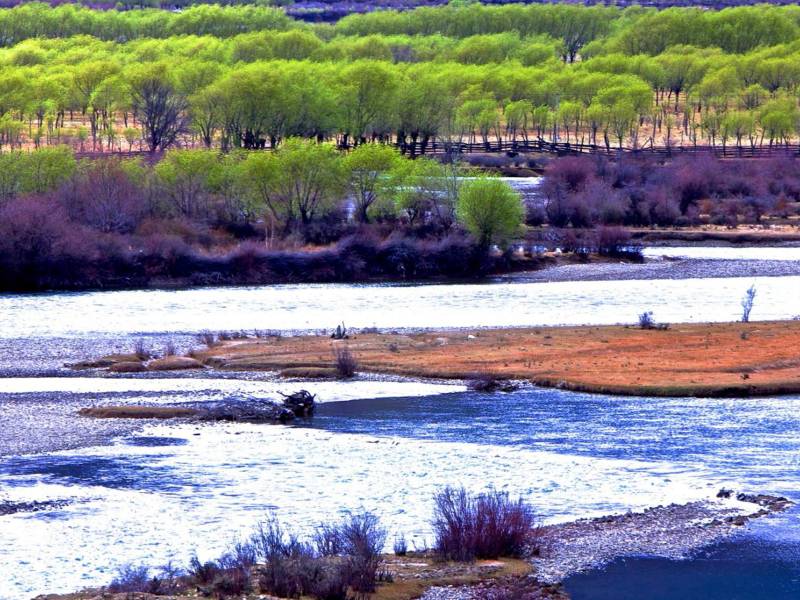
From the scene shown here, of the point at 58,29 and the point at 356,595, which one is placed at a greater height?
the point at 58,29

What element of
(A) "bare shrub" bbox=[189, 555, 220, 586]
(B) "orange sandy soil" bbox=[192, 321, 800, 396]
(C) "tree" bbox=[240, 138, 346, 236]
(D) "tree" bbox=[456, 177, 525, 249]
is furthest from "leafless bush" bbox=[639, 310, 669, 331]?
(C) "tree" bbox=[240, 138, 346, 236]

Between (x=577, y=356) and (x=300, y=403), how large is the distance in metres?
9.92

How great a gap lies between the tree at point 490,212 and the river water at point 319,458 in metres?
21.6

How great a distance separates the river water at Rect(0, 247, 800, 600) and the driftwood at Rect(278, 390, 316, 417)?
323 millimetres

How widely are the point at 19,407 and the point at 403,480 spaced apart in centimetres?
1173

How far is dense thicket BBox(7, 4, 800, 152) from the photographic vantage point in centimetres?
9875

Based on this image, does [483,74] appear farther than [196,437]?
Yes

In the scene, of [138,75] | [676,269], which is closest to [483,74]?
[138,75]

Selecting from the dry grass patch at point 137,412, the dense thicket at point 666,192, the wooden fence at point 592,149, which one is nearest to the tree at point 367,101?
the wooden fence at point 592,149

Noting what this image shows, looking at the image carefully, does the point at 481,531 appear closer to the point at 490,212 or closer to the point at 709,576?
the point at 709,576

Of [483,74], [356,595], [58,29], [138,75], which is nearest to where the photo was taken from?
[356,595]

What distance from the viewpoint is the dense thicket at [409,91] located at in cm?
9875

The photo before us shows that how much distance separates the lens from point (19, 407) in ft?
115

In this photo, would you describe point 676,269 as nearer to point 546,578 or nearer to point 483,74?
point 546,578
